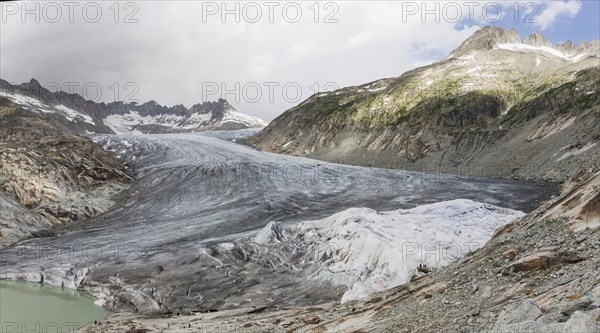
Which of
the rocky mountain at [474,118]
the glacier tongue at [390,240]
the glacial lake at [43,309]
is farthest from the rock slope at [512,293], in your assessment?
the rocky mountain at [474,118]

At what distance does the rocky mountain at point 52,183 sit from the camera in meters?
35.1

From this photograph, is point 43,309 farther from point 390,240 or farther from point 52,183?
point 52,183

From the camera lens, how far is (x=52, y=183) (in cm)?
4200

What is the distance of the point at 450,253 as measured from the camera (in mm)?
19703

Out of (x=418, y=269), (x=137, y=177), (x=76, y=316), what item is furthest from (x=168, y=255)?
(x=137, y=177)

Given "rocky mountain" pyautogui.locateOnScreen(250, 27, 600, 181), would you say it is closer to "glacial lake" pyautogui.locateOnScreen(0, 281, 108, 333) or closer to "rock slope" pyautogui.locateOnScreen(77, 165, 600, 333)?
"rock slope" pyautogui.locateOnScreen(77, 165, 600, 333)

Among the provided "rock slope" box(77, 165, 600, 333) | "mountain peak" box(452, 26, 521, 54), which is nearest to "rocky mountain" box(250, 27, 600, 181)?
"mountain peak" box(452, 26, 521, 54)

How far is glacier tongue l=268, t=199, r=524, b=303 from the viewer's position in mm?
18859

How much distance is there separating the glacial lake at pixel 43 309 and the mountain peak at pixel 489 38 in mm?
99458

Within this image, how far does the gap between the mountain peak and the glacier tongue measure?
8619 cm

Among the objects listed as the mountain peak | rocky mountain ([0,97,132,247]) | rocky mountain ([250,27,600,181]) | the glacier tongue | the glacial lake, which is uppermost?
the mountain peak

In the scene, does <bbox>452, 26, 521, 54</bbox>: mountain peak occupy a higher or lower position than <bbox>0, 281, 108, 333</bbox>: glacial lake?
higher

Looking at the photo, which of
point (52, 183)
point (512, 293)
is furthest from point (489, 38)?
point (512, 293)

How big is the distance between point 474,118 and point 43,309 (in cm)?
6356
